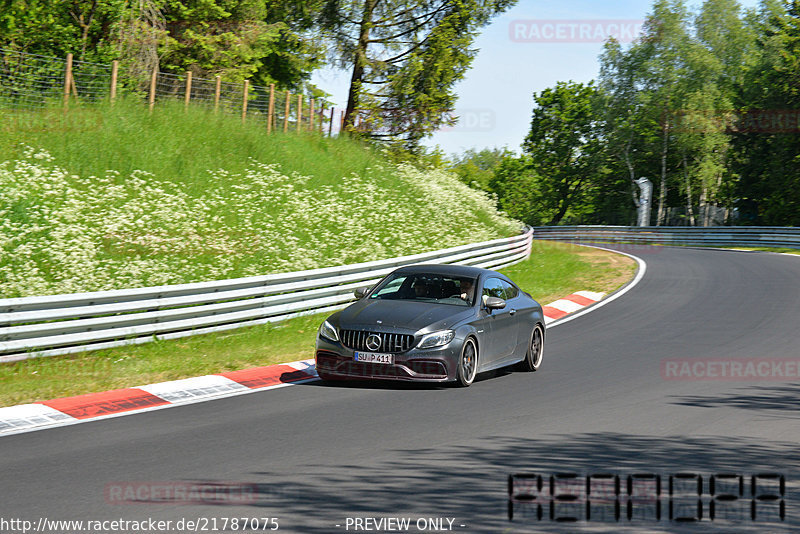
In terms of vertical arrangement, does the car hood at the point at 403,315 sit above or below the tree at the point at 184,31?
below

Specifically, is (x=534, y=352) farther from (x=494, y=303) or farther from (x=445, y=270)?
(x=445, y=270)

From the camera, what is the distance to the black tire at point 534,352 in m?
13.1

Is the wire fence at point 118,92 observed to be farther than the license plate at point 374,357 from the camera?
Yes

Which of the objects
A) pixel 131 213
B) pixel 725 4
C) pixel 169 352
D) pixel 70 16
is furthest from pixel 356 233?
pixel 725 4

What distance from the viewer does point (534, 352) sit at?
523 inches

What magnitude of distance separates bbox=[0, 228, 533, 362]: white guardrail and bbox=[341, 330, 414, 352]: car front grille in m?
3.92

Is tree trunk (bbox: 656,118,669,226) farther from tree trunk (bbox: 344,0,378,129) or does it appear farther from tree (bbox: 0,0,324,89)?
tree trunk (bbox: 344,0,378,129)

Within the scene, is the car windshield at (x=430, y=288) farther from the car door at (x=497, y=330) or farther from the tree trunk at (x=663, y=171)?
the tree trunk at (x=663, y=171)

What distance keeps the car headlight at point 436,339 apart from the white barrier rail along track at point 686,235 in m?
38.3

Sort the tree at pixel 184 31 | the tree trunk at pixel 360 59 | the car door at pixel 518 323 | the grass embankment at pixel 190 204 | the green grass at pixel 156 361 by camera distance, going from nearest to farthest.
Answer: the green grass at pixel 156 361
the car door at pixel 518 323
the grass embankment at pixel 190 204
the tree at pixel 184 31
the tree trunk at pixel 360 59

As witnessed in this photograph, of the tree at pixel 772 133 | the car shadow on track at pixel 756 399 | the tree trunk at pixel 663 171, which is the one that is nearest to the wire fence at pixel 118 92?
the car shadow on track at pixel 756 399

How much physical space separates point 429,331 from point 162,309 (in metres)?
5.26

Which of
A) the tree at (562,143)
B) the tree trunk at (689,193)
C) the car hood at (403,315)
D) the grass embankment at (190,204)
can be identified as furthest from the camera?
the tree at (562,143)

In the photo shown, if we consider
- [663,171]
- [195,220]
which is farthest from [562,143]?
[195,220]
